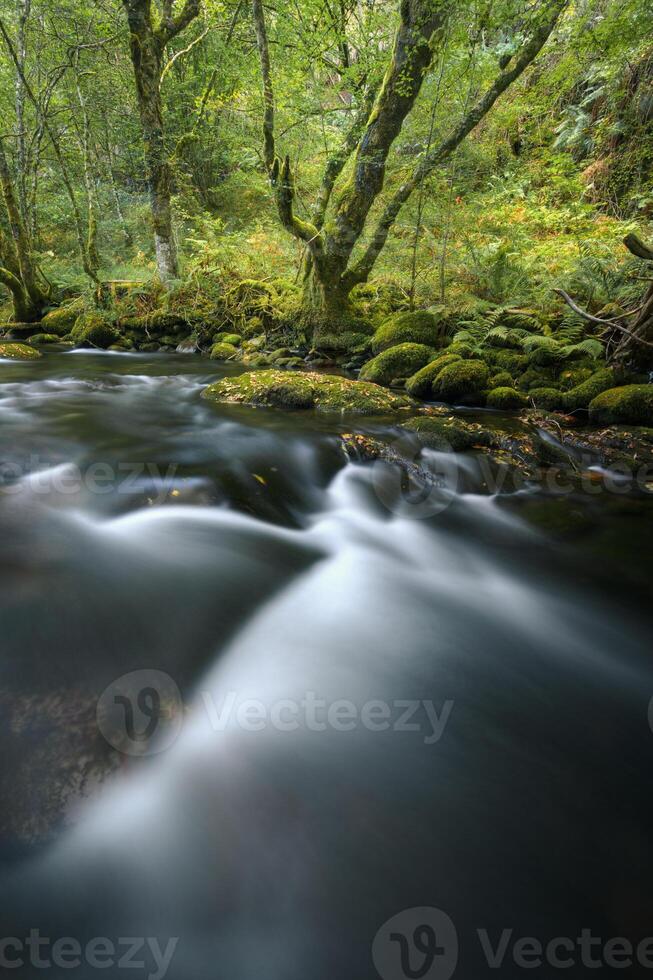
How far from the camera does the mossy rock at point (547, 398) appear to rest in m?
5.25

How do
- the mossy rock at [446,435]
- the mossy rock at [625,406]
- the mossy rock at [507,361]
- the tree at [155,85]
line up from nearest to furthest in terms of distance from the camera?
1. the mossy rock at [446,435]
2. the mossy rock at [625,406]
3. the mossy rock at [507,361]
4. the tree at [155,85]

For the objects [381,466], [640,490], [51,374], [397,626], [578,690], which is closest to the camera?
[578,690]

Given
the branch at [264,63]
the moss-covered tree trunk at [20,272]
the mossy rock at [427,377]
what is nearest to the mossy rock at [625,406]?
the mossy rock at [427,377]

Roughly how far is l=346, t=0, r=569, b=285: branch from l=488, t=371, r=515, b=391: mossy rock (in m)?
3.37

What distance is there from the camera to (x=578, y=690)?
6.24 ft

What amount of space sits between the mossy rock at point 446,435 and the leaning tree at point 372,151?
412 centimetres

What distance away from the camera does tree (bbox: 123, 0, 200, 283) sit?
8109 mm

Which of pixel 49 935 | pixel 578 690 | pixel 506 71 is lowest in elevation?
pixel 578 690

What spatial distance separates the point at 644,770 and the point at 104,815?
1.72 metres

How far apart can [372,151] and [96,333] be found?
260 inches

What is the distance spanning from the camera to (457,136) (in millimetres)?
7047

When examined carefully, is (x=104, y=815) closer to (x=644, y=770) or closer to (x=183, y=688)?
(x=183, y=688)

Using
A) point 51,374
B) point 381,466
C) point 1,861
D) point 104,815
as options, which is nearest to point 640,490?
point 381,466

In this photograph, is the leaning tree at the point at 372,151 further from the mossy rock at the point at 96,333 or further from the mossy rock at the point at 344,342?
the mossy rock at the point at 96,333
